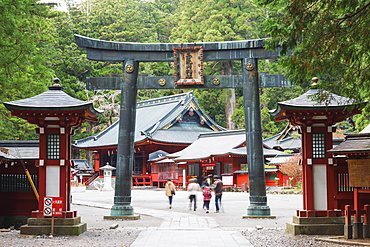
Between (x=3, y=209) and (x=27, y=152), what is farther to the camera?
(x=27, y=152)

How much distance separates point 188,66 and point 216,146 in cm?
2575

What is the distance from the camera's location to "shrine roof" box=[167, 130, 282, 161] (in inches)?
1564

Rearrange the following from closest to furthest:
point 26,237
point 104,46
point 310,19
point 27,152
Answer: point 310,19, point 26,237, point 27,152, point 104,46

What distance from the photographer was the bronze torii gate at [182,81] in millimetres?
16578

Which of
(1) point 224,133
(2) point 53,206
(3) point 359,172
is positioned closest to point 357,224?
(3) point 359,172

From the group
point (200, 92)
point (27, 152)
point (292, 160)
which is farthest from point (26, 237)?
point (200, 92)

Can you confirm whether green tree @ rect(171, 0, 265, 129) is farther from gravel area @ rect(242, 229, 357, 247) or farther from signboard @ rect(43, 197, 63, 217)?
signboard @ rect(43, 197, 63, 217)

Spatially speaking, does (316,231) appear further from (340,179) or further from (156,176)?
(156,176)

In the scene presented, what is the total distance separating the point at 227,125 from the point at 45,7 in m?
35.6

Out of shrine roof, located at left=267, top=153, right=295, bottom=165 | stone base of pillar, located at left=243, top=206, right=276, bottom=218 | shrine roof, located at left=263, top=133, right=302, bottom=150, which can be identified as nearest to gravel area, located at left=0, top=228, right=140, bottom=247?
stone base of pillar, located at left=243, top=206, right=276, bottom=218

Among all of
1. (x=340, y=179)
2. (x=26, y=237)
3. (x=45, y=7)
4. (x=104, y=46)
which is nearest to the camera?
(x=26, y=237)

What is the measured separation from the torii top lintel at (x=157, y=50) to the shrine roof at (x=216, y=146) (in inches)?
857

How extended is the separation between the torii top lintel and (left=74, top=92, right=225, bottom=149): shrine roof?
92.9 feet

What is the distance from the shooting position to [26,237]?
12.1m
